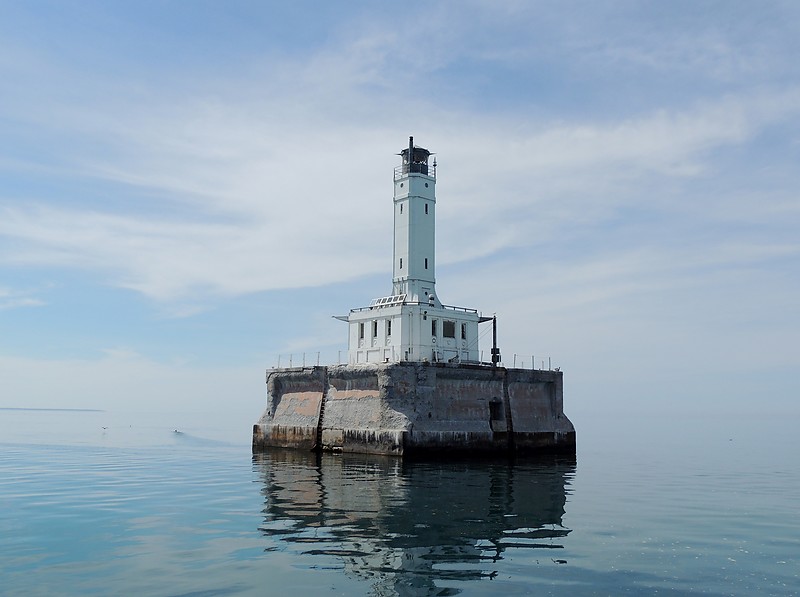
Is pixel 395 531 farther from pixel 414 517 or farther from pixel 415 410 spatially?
pixel 415 410

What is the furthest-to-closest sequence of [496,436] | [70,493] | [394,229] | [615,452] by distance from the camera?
[615,452]
[394,229]
[496,436]
[70,493]

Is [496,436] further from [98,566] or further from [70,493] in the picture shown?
[98,566]

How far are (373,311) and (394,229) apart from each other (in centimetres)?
680

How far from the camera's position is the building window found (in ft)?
171

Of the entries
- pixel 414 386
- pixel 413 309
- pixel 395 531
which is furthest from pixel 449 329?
pixel 395 531

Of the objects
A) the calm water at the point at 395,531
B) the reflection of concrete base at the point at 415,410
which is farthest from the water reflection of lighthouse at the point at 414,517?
the reflection of concrete base at the point at 415,410

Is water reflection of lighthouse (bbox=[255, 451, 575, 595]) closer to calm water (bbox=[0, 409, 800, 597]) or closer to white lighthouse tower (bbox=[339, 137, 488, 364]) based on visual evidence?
calm water (bbox=[0, 409, 800, 597])

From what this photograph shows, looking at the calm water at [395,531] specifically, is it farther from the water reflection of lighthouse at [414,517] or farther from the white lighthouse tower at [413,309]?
the white lighthouse tower at [413,309]

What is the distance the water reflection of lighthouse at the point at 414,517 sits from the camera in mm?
17781

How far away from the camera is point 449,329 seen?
172 feet

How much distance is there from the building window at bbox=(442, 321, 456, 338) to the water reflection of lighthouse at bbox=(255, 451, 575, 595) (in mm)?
12886

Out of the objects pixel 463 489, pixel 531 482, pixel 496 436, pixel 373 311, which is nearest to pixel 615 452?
pixel 496 436

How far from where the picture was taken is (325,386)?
1992 inches

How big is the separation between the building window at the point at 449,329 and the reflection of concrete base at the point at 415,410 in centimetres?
491
